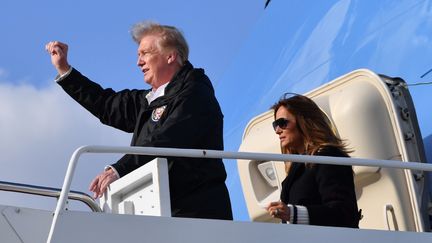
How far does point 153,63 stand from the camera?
505cm

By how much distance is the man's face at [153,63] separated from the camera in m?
5.05

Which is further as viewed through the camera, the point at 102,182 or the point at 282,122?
the point at 282,122

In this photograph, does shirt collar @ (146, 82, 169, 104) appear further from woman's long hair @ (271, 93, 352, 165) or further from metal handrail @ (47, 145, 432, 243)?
metal handrail @ (47, 145, 432, 243)

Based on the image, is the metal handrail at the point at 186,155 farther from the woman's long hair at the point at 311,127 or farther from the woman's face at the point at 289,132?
the woman's face at the point at 289,132

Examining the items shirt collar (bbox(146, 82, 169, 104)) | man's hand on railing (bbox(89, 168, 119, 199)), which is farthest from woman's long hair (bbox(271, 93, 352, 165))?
man's hand on railing (bbox(89, 168, 119, 199))

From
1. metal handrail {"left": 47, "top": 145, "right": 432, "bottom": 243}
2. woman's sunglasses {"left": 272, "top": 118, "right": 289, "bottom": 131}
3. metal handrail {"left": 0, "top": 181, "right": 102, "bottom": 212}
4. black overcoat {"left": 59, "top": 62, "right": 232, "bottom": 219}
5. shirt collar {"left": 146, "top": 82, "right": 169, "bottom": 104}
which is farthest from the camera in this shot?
shirt collar {"left": 146, "top": 82, "right": 169, "bottom": 104}

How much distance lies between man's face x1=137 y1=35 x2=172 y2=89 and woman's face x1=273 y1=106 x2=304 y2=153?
697mm

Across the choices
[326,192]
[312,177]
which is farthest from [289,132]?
[326,192]

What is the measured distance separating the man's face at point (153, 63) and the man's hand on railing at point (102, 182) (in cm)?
91

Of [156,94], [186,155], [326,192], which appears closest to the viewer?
[186,155]

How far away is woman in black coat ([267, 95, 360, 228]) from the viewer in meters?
4.24

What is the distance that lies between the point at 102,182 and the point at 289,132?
1087 millimetres

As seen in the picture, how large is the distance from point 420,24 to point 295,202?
2.66 m

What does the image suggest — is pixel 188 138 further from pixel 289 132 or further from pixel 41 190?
pixel 41 190
